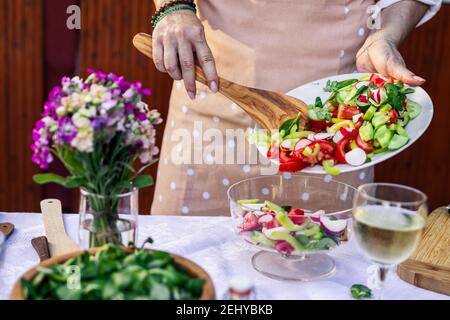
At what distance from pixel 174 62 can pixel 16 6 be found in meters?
1.36

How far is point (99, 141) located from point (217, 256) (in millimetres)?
365

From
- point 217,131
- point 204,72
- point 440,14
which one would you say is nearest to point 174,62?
point 204,72

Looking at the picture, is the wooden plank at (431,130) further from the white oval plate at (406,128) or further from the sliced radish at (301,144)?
the sliced radish at (301,144)

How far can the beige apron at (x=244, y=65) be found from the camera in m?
1.49

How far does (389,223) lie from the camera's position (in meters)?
0.80

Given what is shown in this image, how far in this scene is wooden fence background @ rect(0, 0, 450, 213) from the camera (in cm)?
241

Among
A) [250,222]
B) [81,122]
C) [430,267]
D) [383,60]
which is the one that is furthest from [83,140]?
[383,60]

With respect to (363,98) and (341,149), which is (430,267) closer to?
(341,149)

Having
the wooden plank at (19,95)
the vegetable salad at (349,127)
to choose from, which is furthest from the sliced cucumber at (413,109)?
the wooden plank at (19,95)

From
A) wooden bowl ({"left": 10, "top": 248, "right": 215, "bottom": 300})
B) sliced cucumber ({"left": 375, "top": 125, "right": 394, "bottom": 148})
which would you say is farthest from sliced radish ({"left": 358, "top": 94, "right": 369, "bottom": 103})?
wooden bowl ({"left": 10, "top": 248, "right": 215, "bottom": 300})

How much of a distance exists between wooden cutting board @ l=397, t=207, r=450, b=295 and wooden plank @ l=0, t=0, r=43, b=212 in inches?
71.2

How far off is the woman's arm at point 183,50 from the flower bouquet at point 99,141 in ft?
1.28

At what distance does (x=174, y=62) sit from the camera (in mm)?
1290
